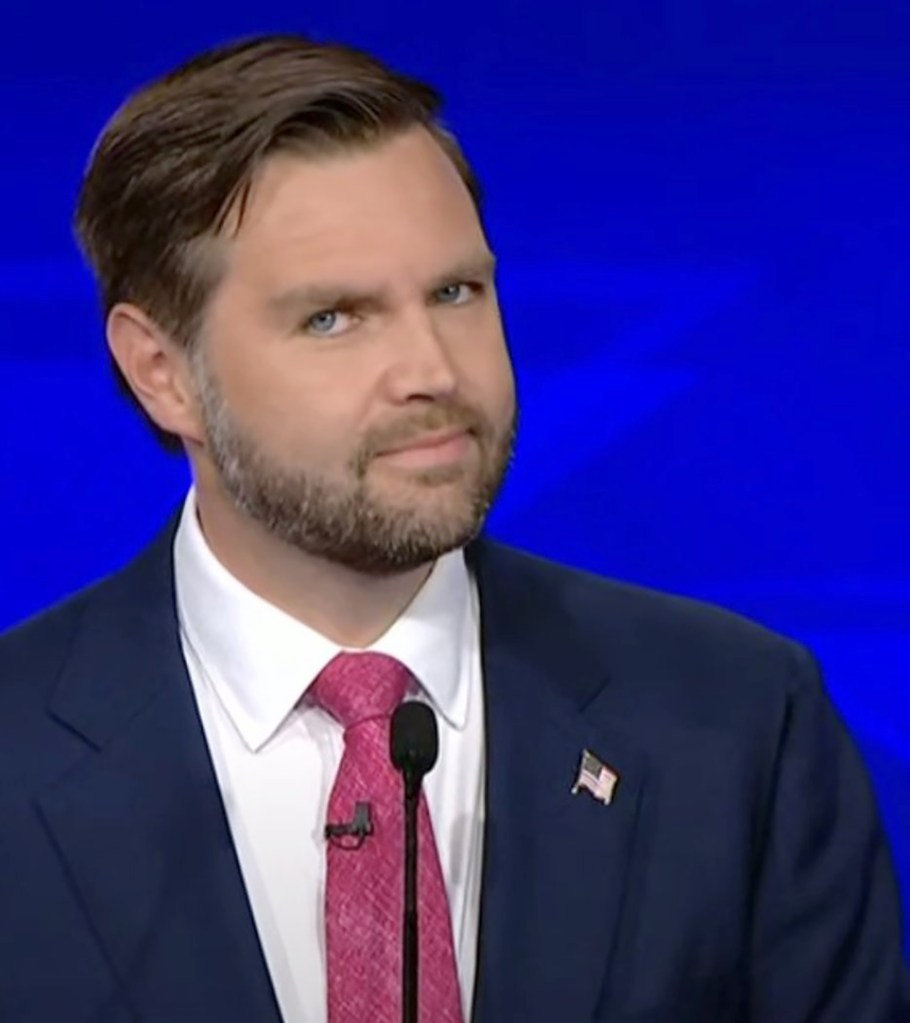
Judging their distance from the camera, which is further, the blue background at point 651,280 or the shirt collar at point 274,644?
the blue background at point 651,280

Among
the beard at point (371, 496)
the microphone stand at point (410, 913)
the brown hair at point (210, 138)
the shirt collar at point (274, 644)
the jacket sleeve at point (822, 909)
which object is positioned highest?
the brown hair at point (210, 138)

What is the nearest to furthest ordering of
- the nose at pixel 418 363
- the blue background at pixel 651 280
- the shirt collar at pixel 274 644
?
the nose at pixel 418 363, the shirt collar at pixel 274 644, the blue background at pixel 651 280

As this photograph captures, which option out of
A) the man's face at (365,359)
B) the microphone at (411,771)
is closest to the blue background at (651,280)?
the man's face at (365,359)

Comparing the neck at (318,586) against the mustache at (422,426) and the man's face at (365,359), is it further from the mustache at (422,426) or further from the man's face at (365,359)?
the mustache at (422,426)

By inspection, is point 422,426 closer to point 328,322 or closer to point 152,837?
point 328,322

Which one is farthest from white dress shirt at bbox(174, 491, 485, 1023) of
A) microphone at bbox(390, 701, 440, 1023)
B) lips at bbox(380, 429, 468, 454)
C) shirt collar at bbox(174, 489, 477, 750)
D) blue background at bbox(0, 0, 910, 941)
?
blue background at bbox(0, 0, 910, 941)

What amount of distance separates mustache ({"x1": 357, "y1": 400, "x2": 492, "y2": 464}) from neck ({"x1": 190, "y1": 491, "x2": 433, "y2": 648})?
0.14 m

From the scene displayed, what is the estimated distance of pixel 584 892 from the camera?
5.89 feet

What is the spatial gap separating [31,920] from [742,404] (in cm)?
97

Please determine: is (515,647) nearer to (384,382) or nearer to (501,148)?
(384,382)

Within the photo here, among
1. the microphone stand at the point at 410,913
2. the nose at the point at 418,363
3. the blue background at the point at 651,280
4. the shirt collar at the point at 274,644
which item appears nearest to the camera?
the microphone stand at the point at 410,913

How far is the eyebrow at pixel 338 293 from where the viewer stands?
171 cm

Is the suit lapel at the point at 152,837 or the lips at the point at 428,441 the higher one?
the lips at the point at 428,441

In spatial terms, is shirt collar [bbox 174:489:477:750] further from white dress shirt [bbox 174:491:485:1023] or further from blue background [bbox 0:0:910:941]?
blue background [bbox 0:0:910:941]
